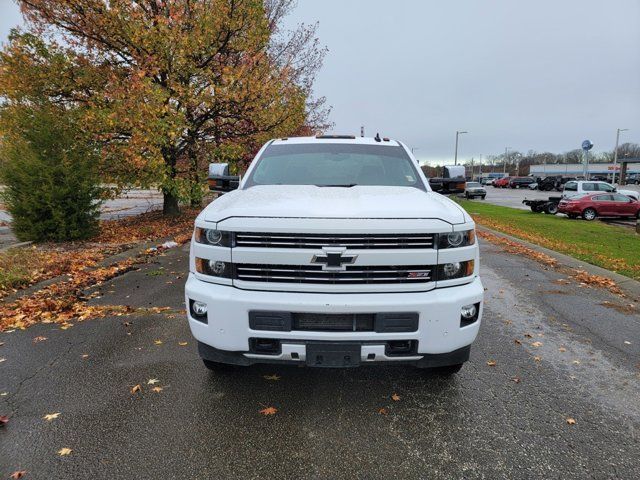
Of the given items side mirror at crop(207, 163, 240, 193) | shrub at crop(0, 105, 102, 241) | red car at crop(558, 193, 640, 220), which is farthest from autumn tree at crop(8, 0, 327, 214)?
red car at crop(558, 193, 640, 220)

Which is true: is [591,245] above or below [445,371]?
below

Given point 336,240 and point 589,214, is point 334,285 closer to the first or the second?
point 336,240

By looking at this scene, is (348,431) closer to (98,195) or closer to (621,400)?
→ (621,400)

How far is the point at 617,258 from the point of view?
9.24 m

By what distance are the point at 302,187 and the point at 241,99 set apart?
9736 mm

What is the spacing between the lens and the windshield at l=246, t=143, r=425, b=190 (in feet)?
13.1

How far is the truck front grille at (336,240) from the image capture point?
270cm

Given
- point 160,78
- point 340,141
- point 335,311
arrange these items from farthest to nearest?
point 160,78 < point 340,141 < point 335,311

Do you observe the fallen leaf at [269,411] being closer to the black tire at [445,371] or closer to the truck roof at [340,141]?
the black tire at [445,371]

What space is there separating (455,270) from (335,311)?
90 centimetres

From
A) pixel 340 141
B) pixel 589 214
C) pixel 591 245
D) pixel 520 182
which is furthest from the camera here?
pixel 520 182

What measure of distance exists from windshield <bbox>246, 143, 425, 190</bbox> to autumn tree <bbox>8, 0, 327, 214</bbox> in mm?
7665

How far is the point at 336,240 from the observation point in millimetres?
2699

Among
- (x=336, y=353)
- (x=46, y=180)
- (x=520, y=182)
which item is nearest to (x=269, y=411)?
(x=336, y=353)
